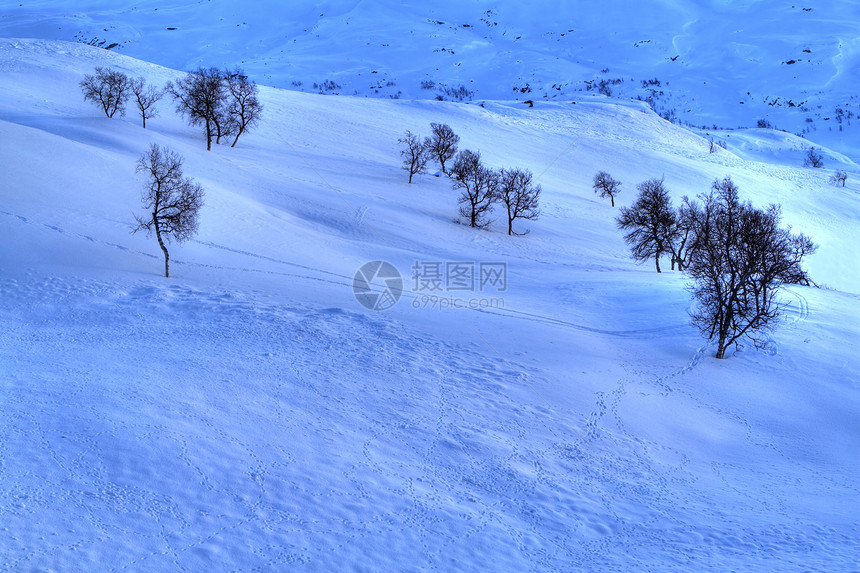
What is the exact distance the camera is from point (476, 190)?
40.3m

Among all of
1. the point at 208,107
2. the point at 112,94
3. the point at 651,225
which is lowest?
the point at 651,225

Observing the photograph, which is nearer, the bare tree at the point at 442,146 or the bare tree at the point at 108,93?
the bare tree at the point at 108,93

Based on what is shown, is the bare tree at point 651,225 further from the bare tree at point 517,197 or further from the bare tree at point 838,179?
the bare tree at point 838,179

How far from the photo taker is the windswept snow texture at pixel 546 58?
407ft

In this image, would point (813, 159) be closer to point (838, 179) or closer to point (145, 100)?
point (838, 179)

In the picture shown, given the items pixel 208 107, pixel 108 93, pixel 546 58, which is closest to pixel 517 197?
pixel 208 107

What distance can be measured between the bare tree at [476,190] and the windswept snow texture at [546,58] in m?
71.8

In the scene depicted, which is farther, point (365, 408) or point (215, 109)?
point (215, 109)

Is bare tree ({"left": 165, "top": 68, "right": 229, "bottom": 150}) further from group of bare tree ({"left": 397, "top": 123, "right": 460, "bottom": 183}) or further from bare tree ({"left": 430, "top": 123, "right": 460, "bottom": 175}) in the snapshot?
bare tree ({"left": 430, "top": 123, "right": 460, "bottom": 175})

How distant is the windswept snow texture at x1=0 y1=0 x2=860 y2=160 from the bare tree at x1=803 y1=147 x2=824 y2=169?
800 inches

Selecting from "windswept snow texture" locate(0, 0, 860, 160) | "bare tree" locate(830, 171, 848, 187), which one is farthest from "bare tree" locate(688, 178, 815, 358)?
"windswept snow texture" locate(0, 0, 860, 160)

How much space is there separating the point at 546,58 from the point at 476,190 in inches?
4897

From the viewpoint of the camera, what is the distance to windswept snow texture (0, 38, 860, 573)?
9.24 m

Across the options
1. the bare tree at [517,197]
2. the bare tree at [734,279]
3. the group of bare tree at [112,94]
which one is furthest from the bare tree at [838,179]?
the group of bare tree at [112,94]
